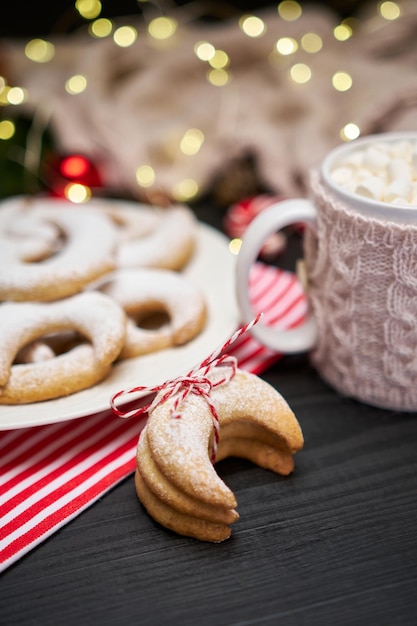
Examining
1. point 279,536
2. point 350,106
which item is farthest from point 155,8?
point 279,536

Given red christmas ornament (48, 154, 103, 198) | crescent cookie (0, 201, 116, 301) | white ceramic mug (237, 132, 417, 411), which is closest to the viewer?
white ceramic mug (237, 132, 417, 411)

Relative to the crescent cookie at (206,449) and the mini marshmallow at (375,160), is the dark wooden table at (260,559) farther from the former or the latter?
the mini marshmallow at (375,160)

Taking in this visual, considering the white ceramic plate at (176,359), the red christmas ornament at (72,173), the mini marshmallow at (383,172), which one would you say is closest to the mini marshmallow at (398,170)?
the mini marshmallow at (383,172)

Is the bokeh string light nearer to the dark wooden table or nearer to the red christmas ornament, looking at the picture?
the red christmas ornament

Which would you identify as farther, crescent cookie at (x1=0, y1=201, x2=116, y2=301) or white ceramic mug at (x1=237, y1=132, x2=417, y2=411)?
crescent cookie at (x1=0, y1=201, x2=116, y2=301)

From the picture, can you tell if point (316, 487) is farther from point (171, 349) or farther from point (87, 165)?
point (87, 165)

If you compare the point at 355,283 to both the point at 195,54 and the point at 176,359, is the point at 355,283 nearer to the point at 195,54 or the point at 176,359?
the point at 176,359

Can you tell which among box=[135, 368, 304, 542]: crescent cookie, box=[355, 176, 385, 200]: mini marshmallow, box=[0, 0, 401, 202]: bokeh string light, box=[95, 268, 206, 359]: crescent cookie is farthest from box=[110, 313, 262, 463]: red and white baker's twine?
box=[0, 0, 401, 202]: bokeh string light
